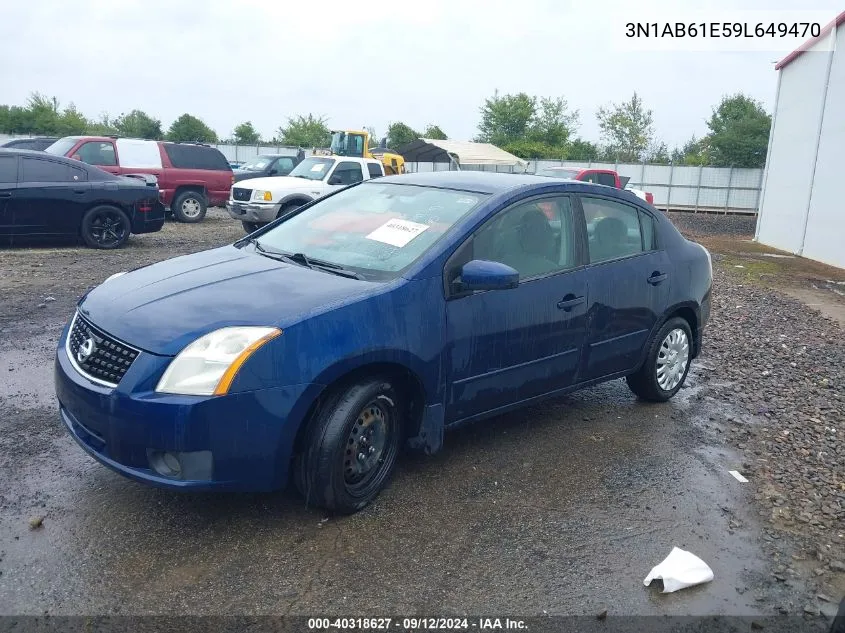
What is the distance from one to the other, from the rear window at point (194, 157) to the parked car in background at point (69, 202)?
4.21 metres

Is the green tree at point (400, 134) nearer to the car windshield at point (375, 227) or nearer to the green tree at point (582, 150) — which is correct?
the green tree at point (582, 150)

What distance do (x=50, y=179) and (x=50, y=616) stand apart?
986 cm

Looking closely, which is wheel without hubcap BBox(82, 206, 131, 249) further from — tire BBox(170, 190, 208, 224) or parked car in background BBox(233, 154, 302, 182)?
parked car in background BBox(233, 154, 302, 182)

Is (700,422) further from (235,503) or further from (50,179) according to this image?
(50,179)

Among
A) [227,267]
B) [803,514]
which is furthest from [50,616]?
[803,514]

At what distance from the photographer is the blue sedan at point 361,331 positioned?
3275 mm

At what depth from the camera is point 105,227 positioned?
39.5ft

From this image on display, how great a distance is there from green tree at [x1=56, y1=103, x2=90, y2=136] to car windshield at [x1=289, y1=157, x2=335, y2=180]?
2772 centimetres

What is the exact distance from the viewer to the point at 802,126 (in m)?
17.7

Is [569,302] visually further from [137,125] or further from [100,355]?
[137,125]

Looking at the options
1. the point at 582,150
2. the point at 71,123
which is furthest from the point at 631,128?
the point at 71,123

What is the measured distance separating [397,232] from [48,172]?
29.5ft

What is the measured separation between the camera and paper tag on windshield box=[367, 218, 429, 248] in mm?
4254

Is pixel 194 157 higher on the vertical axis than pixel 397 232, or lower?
lower
